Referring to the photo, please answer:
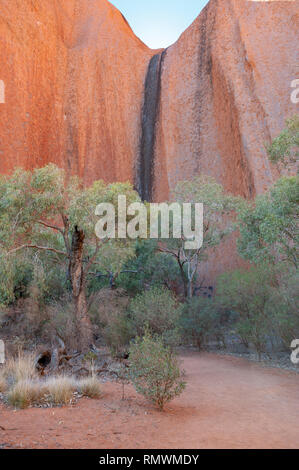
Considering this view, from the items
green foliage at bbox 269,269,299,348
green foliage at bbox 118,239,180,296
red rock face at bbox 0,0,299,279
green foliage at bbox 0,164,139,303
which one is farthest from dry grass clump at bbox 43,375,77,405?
red rock face at bbox 0,0,299,279

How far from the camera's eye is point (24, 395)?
682cm

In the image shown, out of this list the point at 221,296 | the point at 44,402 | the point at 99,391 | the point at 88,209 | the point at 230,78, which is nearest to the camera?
the point at 44,402

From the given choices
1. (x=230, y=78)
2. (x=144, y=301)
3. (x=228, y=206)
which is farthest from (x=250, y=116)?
(x=144, y=301)

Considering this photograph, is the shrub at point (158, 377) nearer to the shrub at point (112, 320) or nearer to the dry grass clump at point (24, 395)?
the dry grass clump at point (24, 395)

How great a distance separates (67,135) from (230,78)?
12822 mm

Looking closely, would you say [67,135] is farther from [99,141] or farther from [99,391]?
[99,391]

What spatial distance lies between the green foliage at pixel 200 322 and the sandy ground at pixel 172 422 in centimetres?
721

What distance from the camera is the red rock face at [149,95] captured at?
88.9 feet

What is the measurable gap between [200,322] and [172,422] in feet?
34.9

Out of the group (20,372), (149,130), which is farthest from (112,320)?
(149,130)

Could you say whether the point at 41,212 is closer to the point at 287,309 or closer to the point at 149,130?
the point at 287,309

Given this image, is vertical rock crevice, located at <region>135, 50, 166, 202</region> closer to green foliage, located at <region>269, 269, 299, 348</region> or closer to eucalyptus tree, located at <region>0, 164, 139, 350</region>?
eucalyptus tree, located at <region>0, 164, 139, 350</region>

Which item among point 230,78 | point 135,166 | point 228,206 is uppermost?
point 230,78

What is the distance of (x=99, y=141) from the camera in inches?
1305
